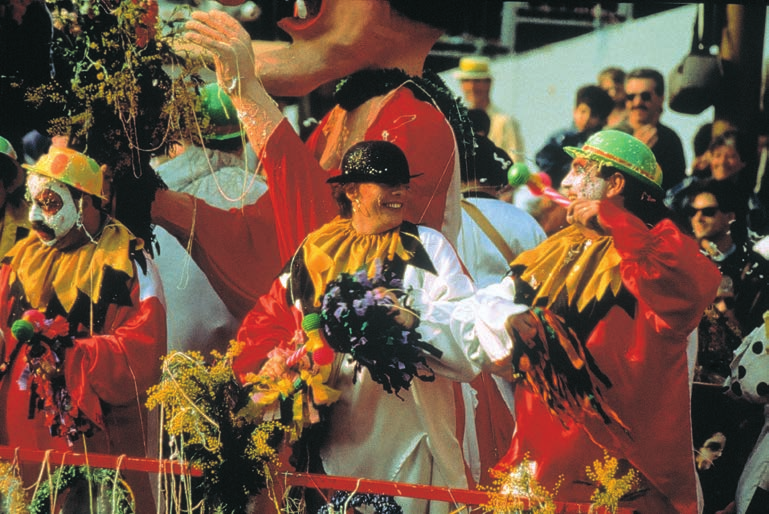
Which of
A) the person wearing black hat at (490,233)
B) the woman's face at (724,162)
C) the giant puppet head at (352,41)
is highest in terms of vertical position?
the giant puppet head at (352,41)

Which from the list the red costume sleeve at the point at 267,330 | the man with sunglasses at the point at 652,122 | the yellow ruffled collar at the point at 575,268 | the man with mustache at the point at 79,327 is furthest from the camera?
the man with sunglasses at the point at 652,122

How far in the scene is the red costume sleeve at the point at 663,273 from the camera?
6.18m

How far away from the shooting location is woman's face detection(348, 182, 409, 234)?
20.7 feet

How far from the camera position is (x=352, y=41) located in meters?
6.96

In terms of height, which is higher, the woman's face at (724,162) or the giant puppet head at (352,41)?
the giant puppet head at (352,41)

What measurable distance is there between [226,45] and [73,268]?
1.11 m

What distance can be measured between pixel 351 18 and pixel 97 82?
1099mm

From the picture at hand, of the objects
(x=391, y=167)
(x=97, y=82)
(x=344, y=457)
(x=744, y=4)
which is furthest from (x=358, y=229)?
(x=744, y=4)

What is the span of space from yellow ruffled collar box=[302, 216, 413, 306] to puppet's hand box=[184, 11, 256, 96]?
0.77m

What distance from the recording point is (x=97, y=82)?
6984 millimetres

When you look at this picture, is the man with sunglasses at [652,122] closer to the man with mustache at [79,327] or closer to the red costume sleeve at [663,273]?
the red costume sleeve at [663,273]

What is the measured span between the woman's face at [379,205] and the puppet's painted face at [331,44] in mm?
812

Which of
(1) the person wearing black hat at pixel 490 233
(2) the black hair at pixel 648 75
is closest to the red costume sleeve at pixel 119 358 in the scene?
(1) the person wearing black hat at pixel 490 233

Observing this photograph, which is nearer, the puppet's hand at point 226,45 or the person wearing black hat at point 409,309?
the person wearing black hat at point 409,309
